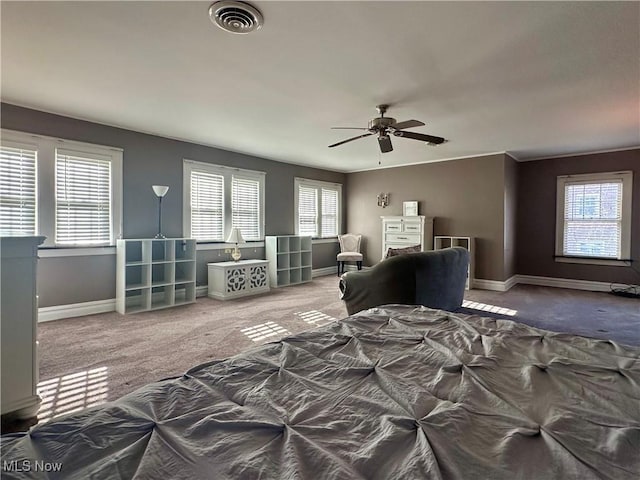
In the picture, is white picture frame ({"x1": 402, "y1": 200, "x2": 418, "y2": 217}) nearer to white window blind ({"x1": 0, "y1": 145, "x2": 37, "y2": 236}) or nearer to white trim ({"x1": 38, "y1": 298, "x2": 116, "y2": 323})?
white trim ({"x1": 38, "y1": 298, "x2": 116, "y2": 323})

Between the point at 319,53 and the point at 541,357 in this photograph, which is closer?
the point at 541,357

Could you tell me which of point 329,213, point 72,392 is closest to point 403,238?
point 329,213

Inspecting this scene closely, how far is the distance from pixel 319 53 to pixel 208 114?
6.54ft

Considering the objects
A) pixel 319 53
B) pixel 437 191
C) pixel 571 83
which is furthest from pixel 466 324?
pixel 437 191

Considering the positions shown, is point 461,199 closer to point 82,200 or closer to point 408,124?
point 408,124

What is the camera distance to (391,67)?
2877 mm

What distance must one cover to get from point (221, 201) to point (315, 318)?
9.56 ft

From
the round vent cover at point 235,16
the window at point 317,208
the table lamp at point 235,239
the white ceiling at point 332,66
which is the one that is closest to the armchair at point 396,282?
the white ceiling at point 332,66

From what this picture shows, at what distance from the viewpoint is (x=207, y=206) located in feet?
18.9

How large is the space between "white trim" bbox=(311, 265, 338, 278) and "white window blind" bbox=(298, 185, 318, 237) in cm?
84

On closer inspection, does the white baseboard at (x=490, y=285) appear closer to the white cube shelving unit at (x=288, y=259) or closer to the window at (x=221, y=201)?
the white cube shelving unit at (x=288, y=259)

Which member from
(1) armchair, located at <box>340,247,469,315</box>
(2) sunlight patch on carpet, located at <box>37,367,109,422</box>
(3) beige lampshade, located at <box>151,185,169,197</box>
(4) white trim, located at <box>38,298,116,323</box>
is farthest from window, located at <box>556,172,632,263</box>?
(4) white trim, located at <box>38,298,116,323</box>

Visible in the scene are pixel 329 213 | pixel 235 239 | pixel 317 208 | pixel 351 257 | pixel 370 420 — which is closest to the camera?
pixel 370 420

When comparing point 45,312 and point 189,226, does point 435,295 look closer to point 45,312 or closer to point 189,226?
point 189,226
